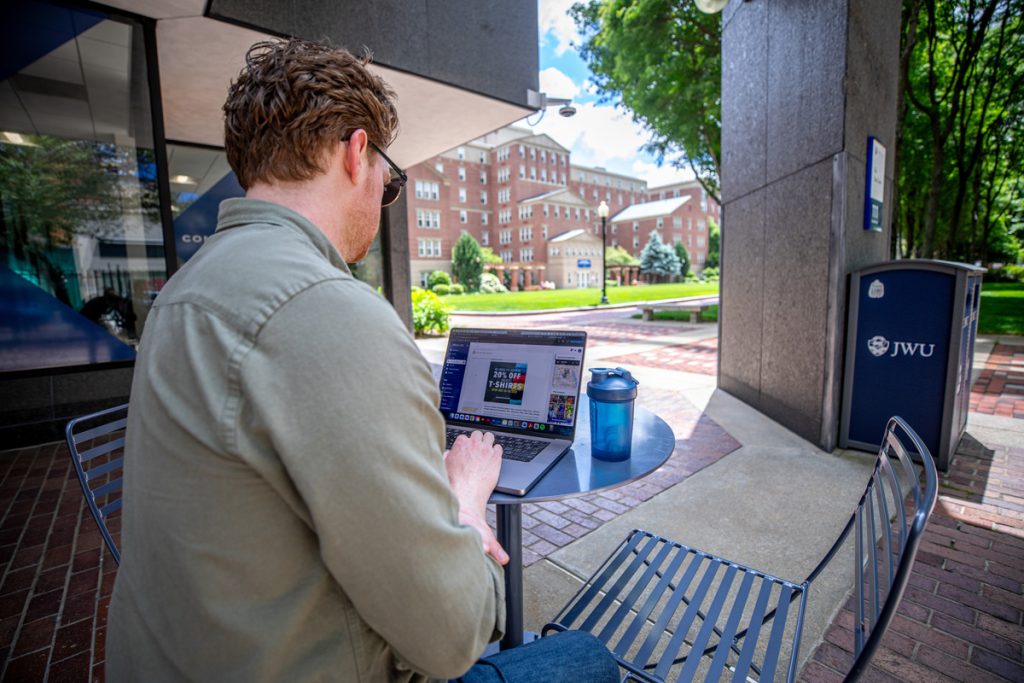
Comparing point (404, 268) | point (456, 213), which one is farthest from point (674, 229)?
point (404, 268)

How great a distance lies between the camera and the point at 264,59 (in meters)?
1.05

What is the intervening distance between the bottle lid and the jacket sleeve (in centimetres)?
86

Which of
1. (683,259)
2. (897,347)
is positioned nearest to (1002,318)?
(897,347)

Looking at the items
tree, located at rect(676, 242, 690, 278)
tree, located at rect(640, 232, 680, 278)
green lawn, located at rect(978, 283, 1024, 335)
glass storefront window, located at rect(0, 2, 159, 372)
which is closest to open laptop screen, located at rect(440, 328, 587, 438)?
glass storefront window, located at rect(0, 2, 159, 372)

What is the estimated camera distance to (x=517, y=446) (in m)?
1.71

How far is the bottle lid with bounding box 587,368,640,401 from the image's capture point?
1.51 metres

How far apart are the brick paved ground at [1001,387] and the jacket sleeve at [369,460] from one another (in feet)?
22.0

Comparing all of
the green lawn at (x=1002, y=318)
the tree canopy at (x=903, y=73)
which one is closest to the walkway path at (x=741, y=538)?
the tree canopy at (x=903, y=73)

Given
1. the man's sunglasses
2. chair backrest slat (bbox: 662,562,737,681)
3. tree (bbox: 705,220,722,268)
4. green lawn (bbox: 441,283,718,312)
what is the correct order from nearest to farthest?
chair backrest slat (bbox: 662,562,737,681)
the man's sunglasses
green lawn (bbox: 441,283,718,312)
tree (bbox: 705,220,722,268)

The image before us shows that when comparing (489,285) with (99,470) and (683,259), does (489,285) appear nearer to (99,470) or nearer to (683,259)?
(683,259)

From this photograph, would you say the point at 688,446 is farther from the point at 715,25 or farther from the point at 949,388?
the point at 715,25

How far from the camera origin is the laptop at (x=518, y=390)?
1.72 m

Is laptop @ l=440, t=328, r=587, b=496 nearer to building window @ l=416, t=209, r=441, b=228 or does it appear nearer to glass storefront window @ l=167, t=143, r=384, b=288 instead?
glass storefront window @ l=167, t=143, r=384, b=288

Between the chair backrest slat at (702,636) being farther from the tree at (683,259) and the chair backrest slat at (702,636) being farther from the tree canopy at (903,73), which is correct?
the tree at (683,259)
